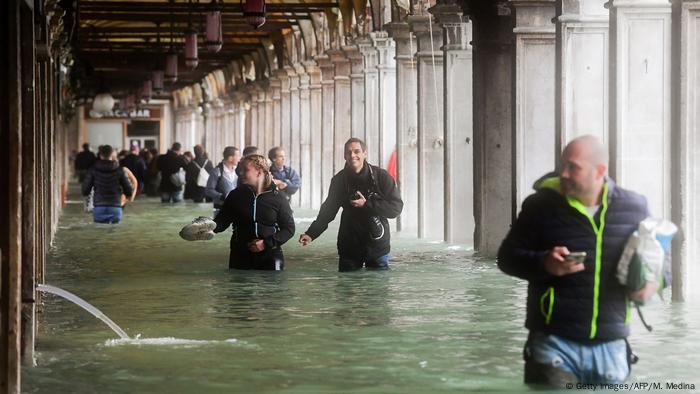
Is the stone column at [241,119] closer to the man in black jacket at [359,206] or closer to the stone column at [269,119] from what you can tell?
the stone column at [269,119]

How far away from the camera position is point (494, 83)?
1961 cm

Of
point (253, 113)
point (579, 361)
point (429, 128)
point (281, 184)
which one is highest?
point (253, 113)

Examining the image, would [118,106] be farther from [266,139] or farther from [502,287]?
[502,287]

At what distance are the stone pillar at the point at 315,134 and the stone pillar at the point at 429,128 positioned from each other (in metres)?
14.2

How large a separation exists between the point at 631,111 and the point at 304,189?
82.5 feet

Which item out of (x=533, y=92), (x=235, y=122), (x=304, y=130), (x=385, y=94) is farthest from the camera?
(x=235, y=122)

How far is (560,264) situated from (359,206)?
8853mm

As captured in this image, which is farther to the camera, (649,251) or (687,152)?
(687,152)

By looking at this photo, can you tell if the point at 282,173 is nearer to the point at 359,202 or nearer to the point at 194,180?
the point at 359,202

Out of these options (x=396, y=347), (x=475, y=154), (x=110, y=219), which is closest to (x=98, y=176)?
(x=110, y=219)

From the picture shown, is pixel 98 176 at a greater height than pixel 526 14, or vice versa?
pixel 526 14

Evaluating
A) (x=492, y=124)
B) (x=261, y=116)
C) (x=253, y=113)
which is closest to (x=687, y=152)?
(x=492, y=124)

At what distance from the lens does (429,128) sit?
23.7 metres

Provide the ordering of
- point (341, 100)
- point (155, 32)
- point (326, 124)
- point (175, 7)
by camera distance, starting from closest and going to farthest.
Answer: point (175, 7), point (341, 100), point (326, 124), point (155, 32)
